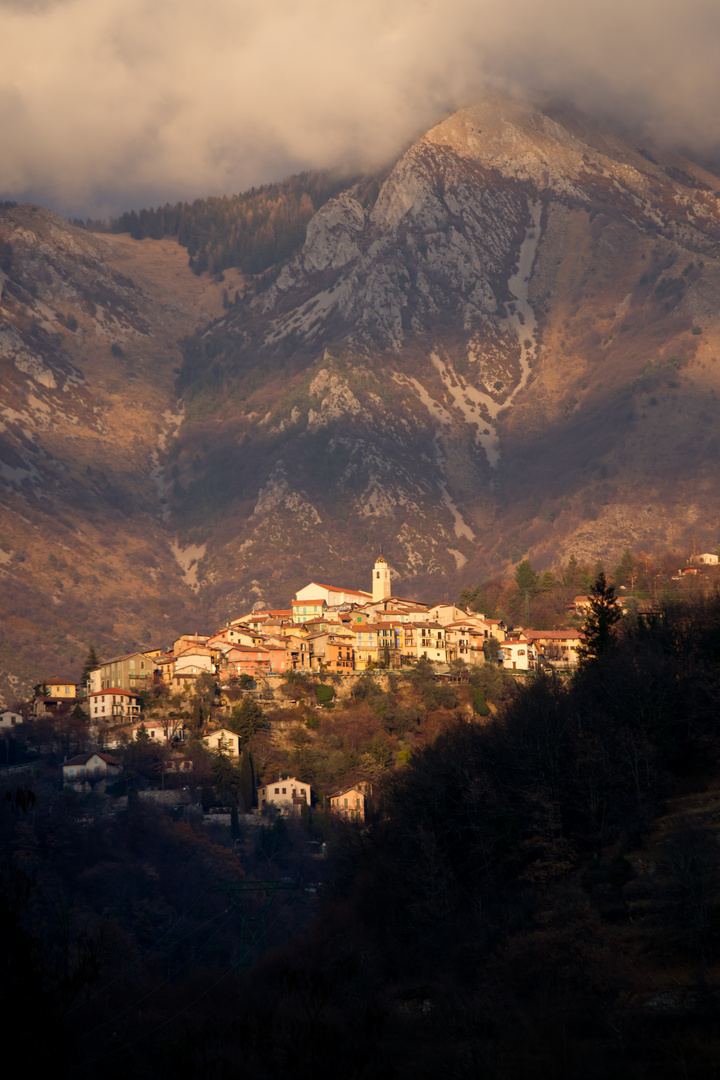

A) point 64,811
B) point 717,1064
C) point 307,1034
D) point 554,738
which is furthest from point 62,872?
point 717,1064

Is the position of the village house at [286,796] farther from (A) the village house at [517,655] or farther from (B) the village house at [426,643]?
(A) the village house at [517,655]

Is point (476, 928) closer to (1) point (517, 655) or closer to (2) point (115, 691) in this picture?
(1) point (517, 655)

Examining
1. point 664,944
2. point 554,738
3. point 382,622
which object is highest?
point 382,622

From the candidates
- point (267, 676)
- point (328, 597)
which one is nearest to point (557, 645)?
point (267, 676)

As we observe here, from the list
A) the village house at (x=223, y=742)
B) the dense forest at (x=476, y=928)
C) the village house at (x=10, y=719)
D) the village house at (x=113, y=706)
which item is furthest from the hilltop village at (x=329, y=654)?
the dense forest at (x=476, y=928)

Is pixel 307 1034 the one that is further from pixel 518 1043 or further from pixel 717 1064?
pixel 717 1064

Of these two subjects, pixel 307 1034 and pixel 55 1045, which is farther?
pixel 307 1034

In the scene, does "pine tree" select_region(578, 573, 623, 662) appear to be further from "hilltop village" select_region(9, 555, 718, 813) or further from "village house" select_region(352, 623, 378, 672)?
"village house" select_region(352, 623, 378, 672)
